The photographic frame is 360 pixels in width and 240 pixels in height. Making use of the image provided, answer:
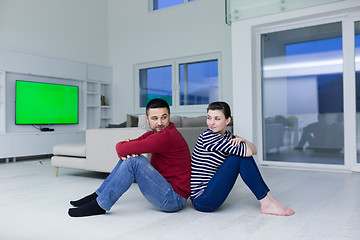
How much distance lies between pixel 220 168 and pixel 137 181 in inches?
20.9

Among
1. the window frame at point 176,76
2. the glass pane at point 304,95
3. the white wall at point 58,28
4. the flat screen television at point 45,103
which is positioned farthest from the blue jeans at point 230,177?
the white wall at point 58,28

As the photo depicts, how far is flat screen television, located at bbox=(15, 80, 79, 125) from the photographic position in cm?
600

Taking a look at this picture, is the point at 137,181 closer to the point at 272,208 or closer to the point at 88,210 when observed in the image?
the point at 88,210

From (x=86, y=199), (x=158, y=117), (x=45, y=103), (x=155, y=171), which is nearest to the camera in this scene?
(x=155, y=171)

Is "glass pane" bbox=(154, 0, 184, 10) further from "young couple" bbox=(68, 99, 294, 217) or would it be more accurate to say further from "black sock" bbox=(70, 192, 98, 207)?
"black sock" bbox=(70, 192, 98, 207)

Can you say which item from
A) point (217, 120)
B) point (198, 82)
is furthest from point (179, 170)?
point (198, 82)

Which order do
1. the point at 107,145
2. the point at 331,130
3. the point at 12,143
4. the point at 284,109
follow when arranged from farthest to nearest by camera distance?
the point at 12,143, the point at 284,109, the point at 331,130, the point at 107,145

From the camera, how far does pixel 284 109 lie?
14.8 ft

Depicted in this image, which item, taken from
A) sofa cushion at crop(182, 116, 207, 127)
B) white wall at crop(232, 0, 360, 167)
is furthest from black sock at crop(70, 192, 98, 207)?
white wall at crop(232, 0, 360, 167)

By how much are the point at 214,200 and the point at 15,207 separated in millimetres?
1537

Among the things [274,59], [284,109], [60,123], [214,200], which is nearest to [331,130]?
[284,109]

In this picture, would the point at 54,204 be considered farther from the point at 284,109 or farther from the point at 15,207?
the point at 284,109

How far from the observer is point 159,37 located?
7262 millimetres

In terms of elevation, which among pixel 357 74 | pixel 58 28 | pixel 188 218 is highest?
pixel 58 28
